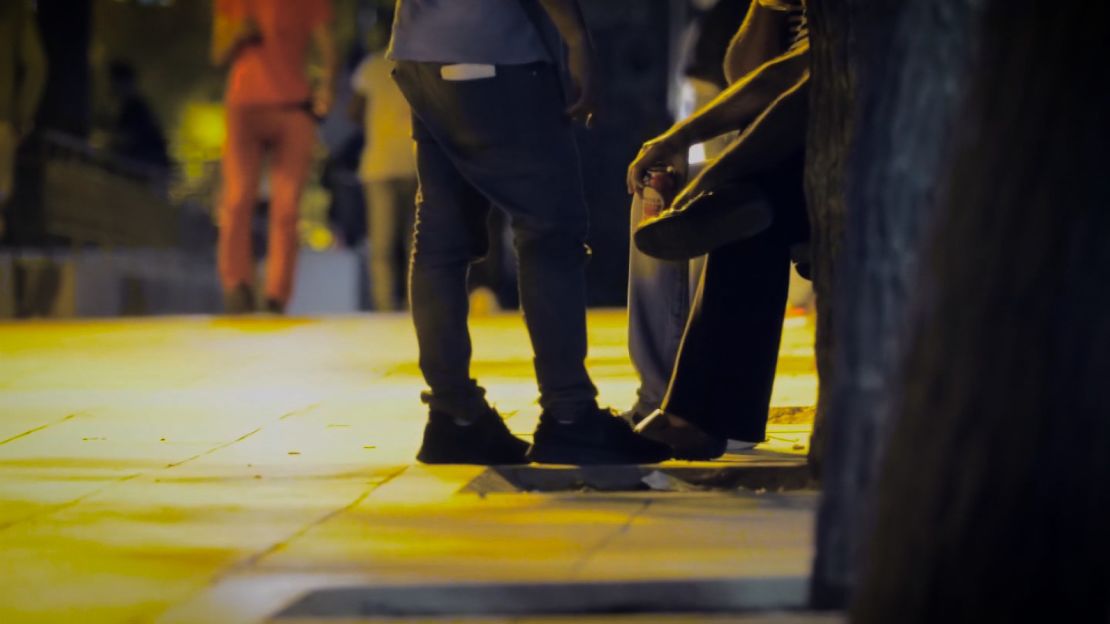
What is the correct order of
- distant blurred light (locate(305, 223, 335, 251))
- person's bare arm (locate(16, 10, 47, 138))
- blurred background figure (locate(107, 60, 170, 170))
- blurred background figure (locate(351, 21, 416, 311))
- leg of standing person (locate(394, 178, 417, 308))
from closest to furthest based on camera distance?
blurred background figure (locate(351, 21, 416, 311)) < leg of standing person (locate(394, 178, 417, 308)) < person's bare arm (locate(16, 10, 47, 138)) < blurred background figure (locate(107, 60, 170, 170)) < distant blurred light (locate(305, 223, 335, 251))

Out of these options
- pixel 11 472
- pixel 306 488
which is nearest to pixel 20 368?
pixel 11 472

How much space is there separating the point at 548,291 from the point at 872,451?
197 cm

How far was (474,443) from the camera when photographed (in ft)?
18.1

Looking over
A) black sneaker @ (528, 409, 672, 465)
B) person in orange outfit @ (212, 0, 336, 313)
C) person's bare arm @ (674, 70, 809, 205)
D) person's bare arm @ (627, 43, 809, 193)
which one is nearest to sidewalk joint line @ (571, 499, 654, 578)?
black sneaker @ (528, 409, 672, 465)

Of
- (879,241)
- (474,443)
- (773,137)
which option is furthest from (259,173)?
(879,241)

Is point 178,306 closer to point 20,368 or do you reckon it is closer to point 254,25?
point 254,25

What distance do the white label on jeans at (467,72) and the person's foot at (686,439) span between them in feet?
3.39

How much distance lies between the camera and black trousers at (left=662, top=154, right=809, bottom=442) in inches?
214

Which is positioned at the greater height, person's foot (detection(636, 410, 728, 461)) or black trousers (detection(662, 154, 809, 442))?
black trousers (detection(662, 154, 809, 442))

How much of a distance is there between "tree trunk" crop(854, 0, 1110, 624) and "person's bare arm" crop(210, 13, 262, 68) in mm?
8800

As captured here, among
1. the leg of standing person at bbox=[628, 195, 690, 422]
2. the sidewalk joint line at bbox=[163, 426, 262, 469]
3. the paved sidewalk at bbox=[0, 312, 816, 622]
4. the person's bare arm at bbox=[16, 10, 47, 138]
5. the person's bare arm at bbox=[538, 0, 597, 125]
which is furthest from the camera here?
the person's bare arm at bbox=[16, 10, 47, 138]

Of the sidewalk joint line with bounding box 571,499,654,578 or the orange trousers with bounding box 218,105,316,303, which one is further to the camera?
the orange trousers with bounding box 218,105,316,303

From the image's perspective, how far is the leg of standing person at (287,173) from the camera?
38.1 ft

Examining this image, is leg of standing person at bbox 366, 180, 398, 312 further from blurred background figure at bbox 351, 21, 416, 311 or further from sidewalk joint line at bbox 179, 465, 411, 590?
sidewalk joint line at bbox 179, 465, 411, 590
